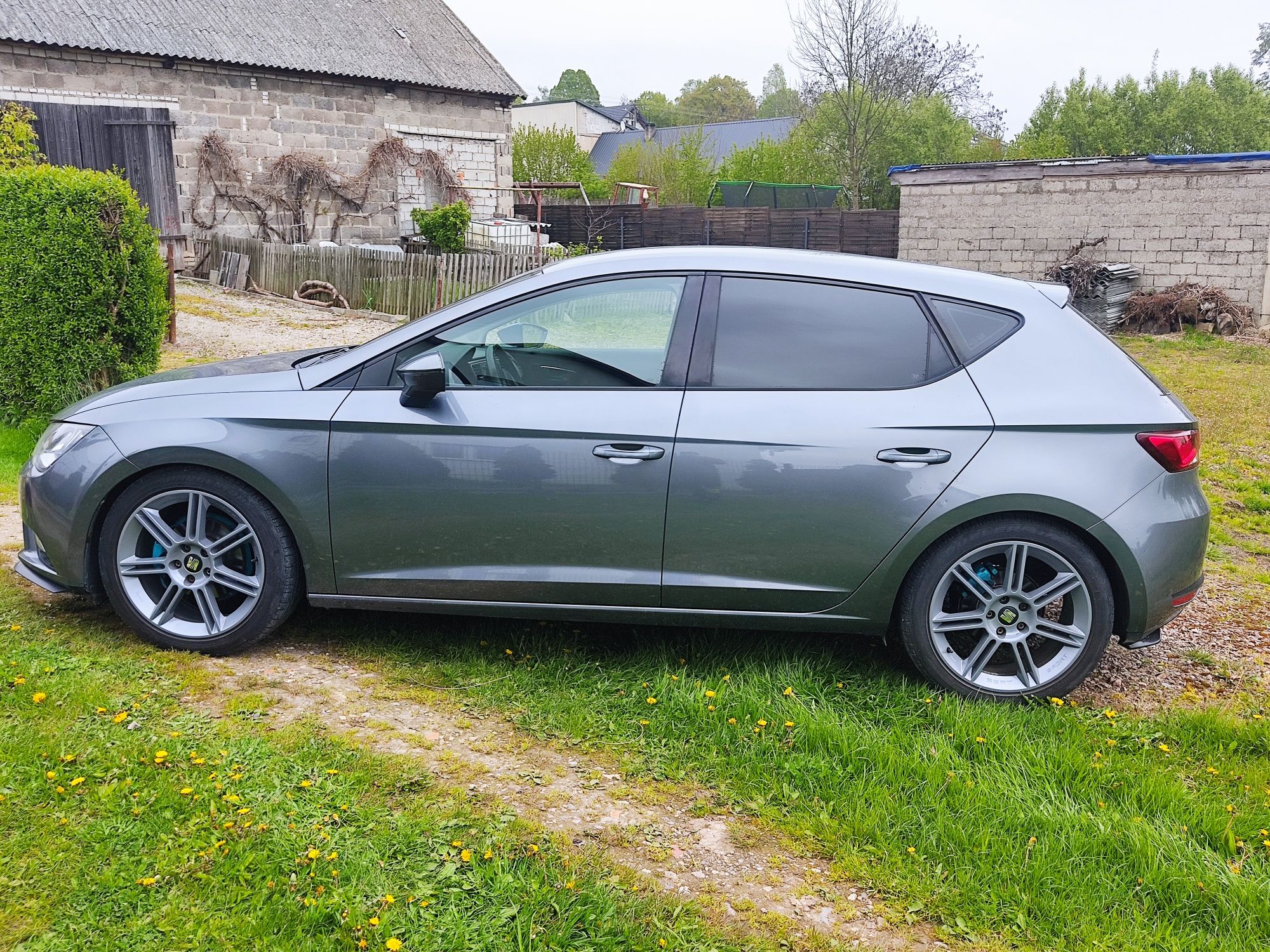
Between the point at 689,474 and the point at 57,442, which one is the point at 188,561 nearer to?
the point at 57,442

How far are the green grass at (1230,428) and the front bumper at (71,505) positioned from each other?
5.49m

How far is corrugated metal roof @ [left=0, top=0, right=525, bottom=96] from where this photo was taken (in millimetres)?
18578

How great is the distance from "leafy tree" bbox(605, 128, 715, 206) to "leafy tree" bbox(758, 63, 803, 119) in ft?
141


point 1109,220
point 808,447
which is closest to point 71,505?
point 808,447

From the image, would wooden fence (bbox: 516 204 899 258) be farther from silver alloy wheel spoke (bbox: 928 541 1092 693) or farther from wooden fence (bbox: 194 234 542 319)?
silver alloy wheel spoke (bbox: 928 541 1092 693)

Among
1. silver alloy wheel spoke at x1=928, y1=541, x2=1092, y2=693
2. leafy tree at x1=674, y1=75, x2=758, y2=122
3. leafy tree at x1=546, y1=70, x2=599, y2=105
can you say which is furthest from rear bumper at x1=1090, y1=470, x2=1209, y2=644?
leafy tree at x1=546, y1=70, x2=599, y2=105

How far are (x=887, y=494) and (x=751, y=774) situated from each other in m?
1.09

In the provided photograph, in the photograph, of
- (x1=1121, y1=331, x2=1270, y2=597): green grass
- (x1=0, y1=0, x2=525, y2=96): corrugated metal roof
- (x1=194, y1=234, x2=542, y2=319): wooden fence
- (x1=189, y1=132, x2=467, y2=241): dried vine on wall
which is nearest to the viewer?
(x1=1121, y1=331, x2=1270, y2=597): green grass

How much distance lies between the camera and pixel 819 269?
4027 mm

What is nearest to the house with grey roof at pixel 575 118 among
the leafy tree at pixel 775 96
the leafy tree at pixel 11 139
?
the leafy tree at pixel 775 96

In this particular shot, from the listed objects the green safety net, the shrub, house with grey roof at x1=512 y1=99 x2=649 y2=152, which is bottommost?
the shrub

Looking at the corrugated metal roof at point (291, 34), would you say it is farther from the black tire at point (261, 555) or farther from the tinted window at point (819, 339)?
the tinted window at point (819, 339)

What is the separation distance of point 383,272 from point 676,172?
29987mm

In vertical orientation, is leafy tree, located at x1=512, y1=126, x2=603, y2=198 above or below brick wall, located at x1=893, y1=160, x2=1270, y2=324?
above
